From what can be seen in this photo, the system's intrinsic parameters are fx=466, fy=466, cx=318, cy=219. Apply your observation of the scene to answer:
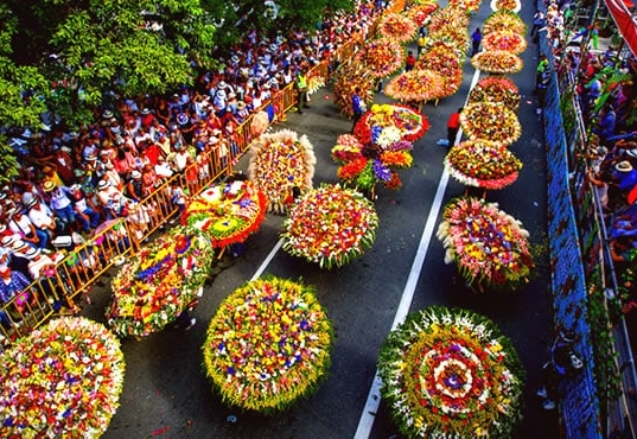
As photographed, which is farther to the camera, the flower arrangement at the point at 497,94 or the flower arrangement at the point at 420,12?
the flower arrangement at the point at 420,12

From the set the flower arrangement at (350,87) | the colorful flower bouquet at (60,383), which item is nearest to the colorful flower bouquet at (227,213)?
the colorful flower bouquet at (60,383)

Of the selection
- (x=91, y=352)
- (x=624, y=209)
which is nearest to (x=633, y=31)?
(x=624, y=209)

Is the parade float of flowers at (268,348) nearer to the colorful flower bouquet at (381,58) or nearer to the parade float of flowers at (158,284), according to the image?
the parade float of flowers at (158,284)

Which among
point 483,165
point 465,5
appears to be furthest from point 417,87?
point 465,5

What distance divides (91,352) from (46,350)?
716 mm

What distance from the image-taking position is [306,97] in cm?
1872

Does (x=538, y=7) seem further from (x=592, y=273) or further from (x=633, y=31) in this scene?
(x=592, y=273)

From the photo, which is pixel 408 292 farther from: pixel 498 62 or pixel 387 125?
pixel 498 62

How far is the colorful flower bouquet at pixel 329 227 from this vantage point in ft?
34.7

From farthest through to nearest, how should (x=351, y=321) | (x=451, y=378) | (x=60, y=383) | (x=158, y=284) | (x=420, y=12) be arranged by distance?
Result: (x=420, y=12) < (x=351, y=321) < (x=158, y=284) < (x=451, y=378) < (x=60, y=383)

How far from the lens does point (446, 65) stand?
18.4 meters

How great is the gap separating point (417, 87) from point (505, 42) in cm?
583

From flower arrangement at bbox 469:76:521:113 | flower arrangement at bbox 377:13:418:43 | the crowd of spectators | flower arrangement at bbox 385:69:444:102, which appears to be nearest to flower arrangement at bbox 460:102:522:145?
flower arrangement at bbox 469:76:521:113

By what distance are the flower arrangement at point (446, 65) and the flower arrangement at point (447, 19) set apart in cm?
367
